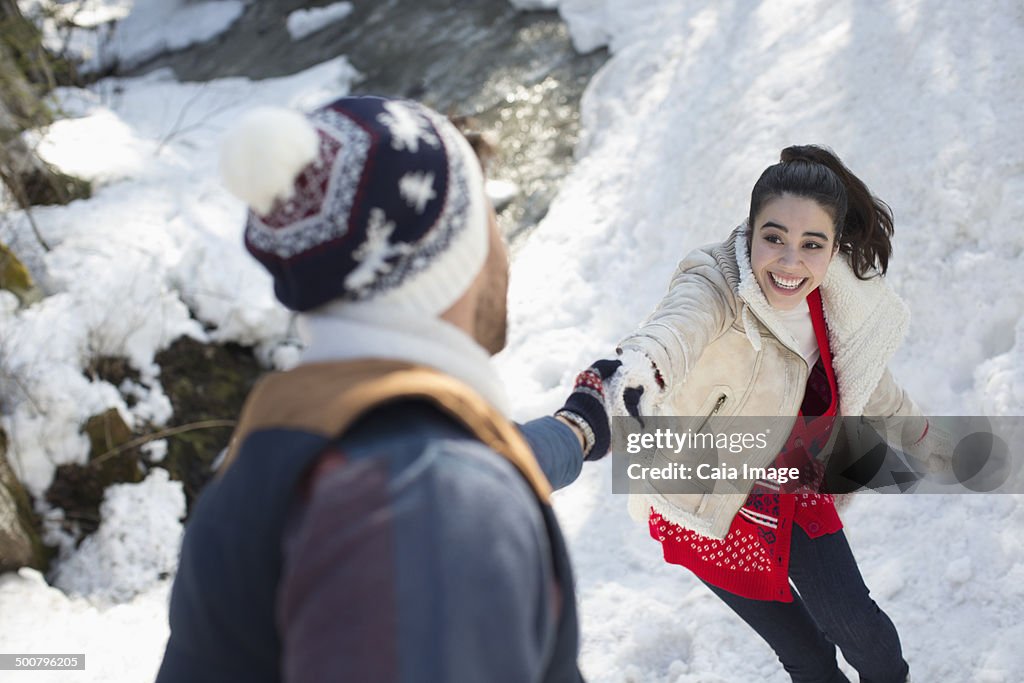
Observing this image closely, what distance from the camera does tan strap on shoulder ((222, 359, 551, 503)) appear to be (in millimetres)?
924

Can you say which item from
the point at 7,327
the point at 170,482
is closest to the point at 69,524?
the point at 170,482

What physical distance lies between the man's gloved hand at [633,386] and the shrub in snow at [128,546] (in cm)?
285

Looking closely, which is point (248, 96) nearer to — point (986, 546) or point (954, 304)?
point (954, 304)

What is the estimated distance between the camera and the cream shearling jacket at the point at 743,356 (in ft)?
6.97

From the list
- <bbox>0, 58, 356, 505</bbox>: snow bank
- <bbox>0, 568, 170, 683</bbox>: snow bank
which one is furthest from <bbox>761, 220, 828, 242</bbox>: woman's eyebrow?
<bbox>0, 58, 356, 505</bbox>: snow bank

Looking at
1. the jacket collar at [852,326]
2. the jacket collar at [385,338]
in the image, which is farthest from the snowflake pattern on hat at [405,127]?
the jacket collar at [852,326]

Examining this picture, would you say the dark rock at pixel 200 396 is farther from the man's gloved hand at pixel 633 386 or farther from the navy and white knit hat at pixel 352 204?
the navy and white knit hat at pixel 352 204

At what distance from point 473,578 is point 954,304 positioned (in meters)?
3.27

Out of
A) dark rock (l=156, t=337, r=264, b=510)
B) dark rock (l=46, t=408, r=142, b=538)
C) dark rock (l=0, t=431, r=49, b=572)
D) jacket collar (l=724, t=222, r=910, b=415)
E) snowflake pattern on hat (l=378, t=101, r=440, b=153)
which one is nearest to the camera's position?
snowflake pattern on hat (l=378, t=101, r=440, b=153)

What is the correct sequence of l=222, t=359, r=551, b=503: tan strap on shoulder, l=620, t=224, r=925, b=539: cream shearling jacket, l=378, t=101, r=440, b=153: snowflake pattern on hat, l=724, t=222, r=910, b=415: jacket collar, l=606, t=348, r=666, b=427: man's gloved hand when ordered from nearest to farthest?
l=222, t=359, r=551, b=503: tan strap on shoulder < l=378, t=101, r=440, b=153: snowflake pattern on hat < l=606, t=348, r=666, b=427: man's gloved hand < l=620, t=224, r=925, b=539: cream shearling jacket < l=724, t=222, r=910, b=415: jacket collar

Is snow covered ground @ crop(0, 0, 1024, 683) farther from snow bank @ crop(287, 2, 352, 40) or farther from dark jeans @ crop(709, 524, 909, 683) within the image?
snow bank @ crop(287, 2, 352, 40)

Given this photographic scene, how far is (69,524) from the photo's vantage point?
160 inches

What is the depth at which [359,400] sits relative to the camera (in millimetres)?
923
